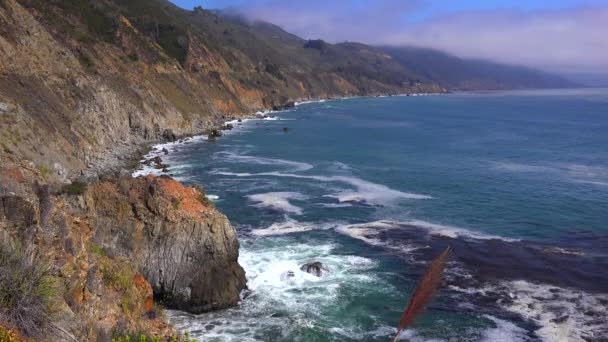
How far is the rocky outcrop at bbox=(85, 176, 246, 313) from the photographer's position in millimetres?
25922

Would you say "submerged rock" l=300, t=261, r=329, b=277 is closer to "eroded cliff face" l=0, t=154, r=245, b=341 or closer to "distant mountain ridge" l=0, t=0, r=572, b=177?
"eroded cliff face" l=0, t=154, r=245, b=341

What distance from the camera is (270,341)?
75.1ft

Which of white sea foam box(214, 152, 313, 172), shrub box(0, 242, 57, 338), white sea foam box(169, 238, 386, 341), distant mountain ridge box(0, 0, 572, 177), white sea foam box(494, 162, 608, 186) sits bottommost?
white sea foam box(169, 238, 386, 341)

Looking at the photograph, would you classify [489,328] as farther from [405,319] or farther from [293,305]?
[405,319]

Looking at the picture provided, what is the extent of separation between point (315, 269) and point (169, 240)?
8.75 metres

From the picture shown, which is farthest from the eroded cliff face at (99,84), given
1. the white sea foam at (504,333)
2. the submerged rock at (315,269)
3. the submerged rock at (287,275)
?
the white sea foam at (504,333)

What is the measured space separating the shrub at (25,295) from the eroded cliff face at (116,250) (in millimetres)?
43

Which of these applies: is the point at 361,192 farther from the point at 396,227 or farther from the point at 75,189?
the point at 75,189

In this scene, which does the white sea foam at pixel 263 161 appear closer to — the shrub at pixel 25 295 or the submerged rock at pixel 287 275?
the submerged rock at pixel 287 275

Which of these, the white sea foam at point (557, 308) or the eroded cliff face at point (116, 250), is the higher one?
the eroded cliff face at point (116, 250)

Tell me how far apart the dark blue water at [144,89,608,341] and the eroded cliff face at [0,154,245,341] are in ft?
7.65

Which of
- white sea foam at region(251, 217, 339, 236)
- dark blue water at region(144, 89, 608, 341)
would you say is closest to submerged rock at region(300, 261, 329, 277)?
dark blue water at region(144, 89, 608, 341)

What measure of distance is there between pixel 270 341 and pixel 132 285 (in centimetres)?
696

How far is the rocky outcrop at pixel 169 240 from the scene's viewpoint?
2592 cm
